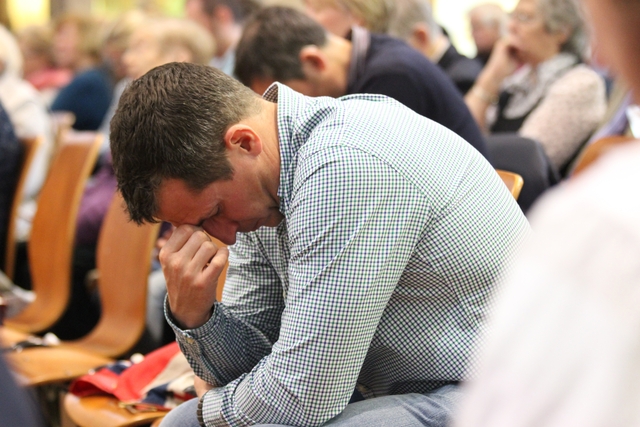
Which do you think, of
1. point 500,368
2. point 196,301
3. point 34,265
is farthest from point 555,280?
point 34,265

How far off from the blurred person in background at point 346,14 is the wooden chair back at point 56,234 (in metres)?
0.96

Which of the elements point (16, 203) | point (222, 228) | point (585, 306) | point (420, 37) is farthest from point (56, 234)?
point (585, 306)

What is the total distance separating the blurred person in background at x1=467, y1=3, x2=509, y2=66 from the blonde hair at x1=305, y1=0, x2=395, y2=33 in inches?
66.0

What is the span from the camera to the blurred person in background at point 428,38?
3477mm

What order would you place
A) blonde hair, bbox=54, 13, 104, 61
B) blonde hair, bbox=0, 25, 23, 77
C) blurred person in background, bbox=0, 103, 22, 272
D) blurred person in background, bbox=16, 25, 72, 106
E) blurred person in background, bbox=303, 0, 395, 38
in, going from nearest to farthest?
blurred person in background, bbox=303, 0, 395, 38 < blurred person in background, bbox=0, 103, 22, 272 < blonde hair, bbox=0, 25, 23, 77 < blonde hair, bbox=54, 13, 104, 61 < blurred person in background, bbox=16, 25, 72, 106

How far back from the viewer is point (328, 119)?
142 centimetres

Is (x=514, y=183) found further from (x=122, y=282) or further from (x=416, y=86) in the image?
(x=122, y=282)

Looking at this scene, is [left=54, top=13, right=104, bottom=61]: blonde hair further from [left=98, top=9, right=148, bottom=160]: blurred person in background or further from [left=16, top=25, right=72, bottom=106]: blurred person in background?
[left=16, top=25, right=72, bottom=106]: blurred person in background

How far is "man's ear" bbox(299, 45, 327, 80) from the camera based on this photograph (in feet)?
7.63

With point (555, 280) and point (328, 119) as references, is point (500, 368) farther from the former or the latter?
point (328, 119)

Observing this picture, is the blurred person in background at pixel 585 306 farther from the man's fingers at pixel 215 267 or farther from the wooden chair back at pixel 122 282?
the wooden chair back at pixel 122 282

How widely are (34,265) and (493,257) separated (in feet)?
7.67

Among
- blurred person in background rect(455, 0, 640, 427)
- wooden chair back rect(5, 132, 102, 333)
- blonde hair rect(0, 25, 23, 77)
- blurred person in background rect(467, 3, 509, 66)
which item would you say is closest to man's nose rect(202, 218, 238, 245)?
blurred person in background rect(455, 0, 640, 427)

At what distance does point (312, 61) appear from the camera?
2.35m
